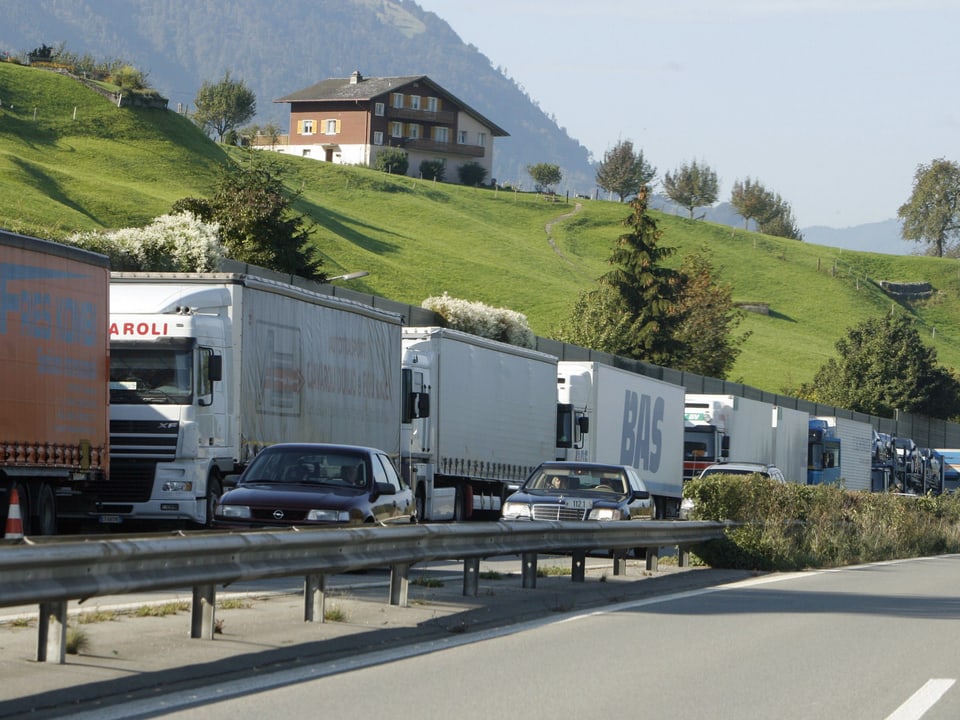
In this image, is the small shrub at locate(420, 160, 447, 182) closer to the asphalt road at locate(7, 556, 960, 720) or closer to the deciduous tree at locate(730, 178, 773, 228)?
the deciduous tree at locate(730, 178, 773, 228)

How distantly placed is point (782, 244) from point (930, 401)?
56.1 metres

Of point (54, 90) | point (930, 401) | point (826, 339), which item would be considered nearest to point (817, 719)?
point (930, 401)

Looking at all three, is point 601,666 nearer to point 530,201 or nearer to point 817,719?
point 817,719

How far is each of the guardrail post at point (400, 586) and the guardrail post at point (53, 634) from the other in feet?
15.0

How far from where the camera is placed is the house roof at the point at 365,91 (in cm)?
15871

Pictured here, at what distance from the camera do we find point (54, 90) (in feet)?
335

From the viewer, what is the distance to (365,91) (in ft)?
523

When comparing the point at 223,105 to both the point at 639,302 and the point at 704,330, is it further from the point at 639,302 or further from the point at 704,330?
the point at 639,302

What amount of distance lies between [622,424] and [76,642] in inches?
1060

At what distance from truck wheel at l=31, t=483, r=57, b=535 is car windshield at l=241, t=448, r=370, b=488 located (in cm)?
268

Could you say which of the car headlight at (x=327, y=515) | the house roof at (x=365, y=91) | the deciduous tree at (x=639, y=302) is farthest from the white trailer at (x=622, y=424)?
the house roof at (x=365, y=91)

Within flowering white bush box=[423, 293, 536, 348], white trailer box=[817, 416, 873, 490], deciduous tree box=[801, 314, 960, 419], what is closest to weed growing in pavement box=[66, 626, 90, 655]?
flowering white bush box=[423, 293, 536, 348]

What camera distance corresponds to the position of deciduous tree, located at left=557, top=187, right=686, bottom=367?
240 ft

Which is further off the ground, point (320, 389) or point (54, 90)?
point (54, 90)
